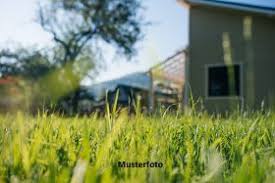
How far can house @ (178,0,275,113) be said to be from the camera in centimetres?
1325

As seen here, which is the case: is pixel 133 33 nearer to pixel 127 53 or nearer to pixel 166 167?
pixel 127 53

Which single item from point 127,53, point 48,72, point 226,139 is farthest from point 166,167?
point 127,53

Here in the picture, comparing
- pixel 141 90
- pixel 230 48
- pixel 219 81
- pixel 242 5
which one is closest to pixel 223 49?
pixel 230 48

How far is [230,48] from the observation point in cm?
1352

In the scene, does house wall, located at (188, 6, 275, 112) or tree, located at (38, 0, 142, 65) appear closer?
house wall, located at (188, 6, 275, 112)

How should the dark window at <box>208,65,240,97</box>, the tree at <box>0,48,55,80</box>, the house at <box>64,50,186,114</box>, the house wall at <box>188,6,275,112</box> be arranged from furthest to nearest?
1. the tree at <box>0,48,55,80</box>
2. the dark window at <box>208,65,240,97</box>
3. the house at <box>64,50,186,114</box>
4. the house wall at <box>188,6,275,112</box>

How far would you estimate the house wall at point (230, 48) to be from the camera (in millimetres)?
13203

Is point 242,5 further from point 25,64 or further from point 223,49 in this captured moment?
point 25,64

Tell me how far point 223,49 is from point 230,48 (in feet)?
2.90

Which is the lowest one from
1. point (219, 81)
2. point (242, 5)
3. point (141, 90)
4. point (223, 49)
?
point (219, 81)

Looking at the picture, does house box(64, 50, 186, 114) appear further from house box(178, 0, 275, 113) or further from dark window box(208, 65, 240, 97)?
dark window box(208, 65, 240, 97)

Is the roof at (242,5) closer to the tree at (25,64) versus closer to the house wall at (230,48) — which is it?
the house wall at (230,48)

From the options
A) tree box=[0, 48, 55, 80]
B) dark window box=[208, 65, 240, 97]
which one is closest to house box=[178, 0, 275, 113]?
dark window box=[208, 65, 240, 97]

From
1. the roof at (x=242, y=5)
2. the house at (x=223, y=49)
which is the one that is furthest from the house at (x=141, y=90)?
the roof at (x=242, y=5)
